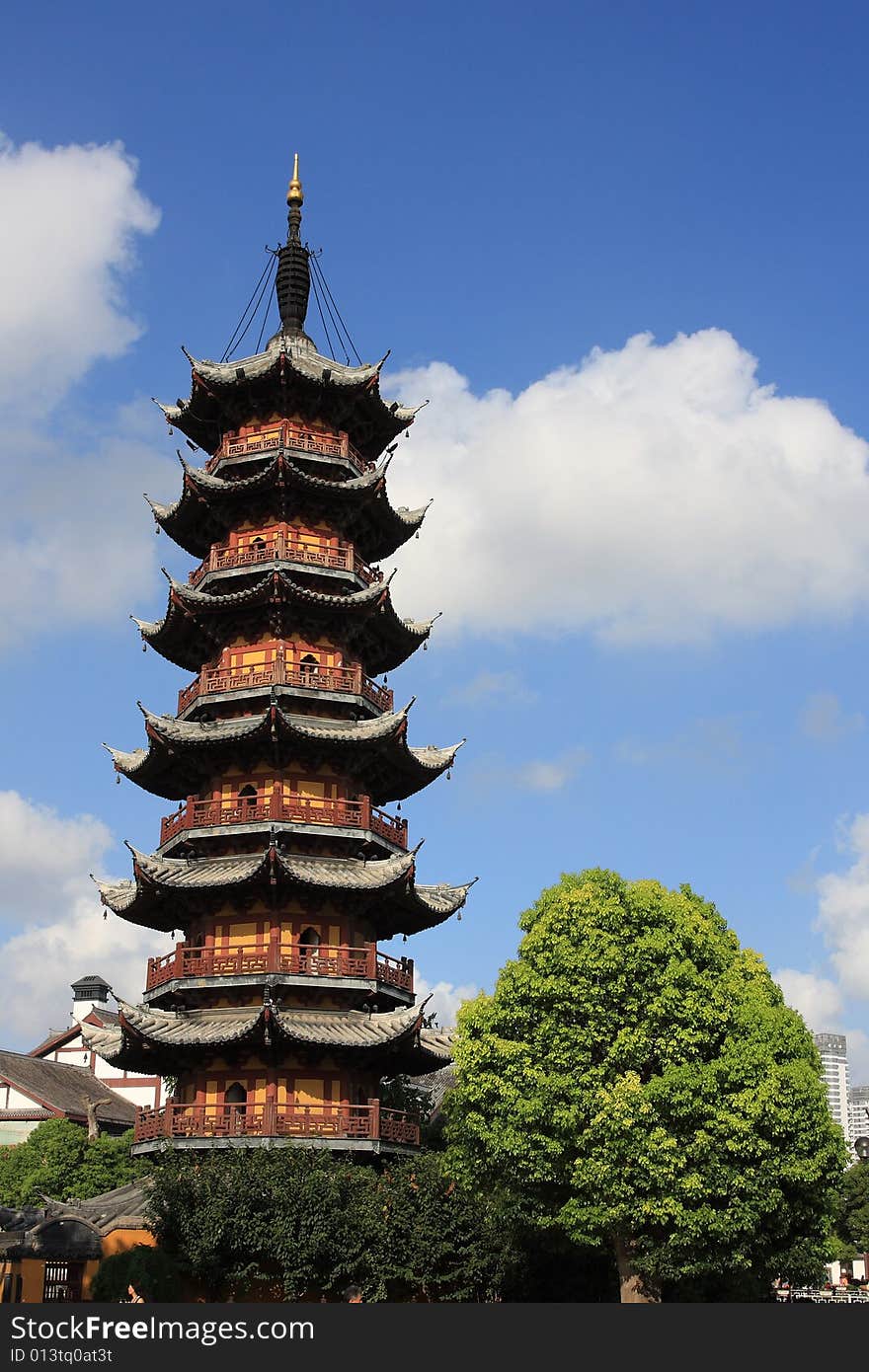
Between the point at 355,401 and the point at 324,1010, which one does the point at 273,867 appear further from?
the point at 355,401

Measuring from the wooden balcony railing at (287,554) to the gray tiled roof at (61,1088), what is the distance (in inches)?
1748

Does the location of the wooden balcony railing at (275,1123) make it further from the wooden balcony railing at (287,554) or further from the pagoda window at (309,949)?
the wooden balcony railing at (287,554)

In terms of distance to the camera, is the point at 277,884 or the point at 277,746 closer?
the point at 277,884

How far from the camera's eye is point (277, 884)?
36656 millimetres

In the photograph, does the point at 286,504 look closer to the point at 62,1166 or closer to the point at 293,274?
the point at 293,274

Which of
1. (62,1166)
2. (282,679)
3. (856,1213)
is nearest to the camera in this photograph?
(282,679)

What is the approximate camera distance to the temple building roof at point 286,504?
137ft

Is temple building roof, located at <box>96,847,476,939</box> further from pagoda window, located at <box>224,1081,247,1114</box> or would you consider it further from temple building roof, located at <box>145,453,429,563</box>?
temple building roof, located at <box>145,453,429,563</box>

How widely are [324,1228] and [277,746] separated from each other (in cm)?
1379

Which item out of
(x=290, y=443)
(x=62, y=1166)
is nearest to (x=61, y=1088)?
Answer: (x=62, y=1166)

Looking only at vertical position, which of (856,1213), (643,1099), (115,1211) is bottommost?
(115,1211)

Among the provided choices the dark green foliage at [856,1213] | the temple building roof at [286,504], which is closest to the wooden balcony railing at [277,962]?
the temple building roof at [286,504]

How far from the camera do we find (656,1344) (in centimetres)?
2234

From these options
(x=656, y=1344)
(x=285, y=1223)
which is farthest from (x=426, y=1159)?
(x=656, y=1344)
